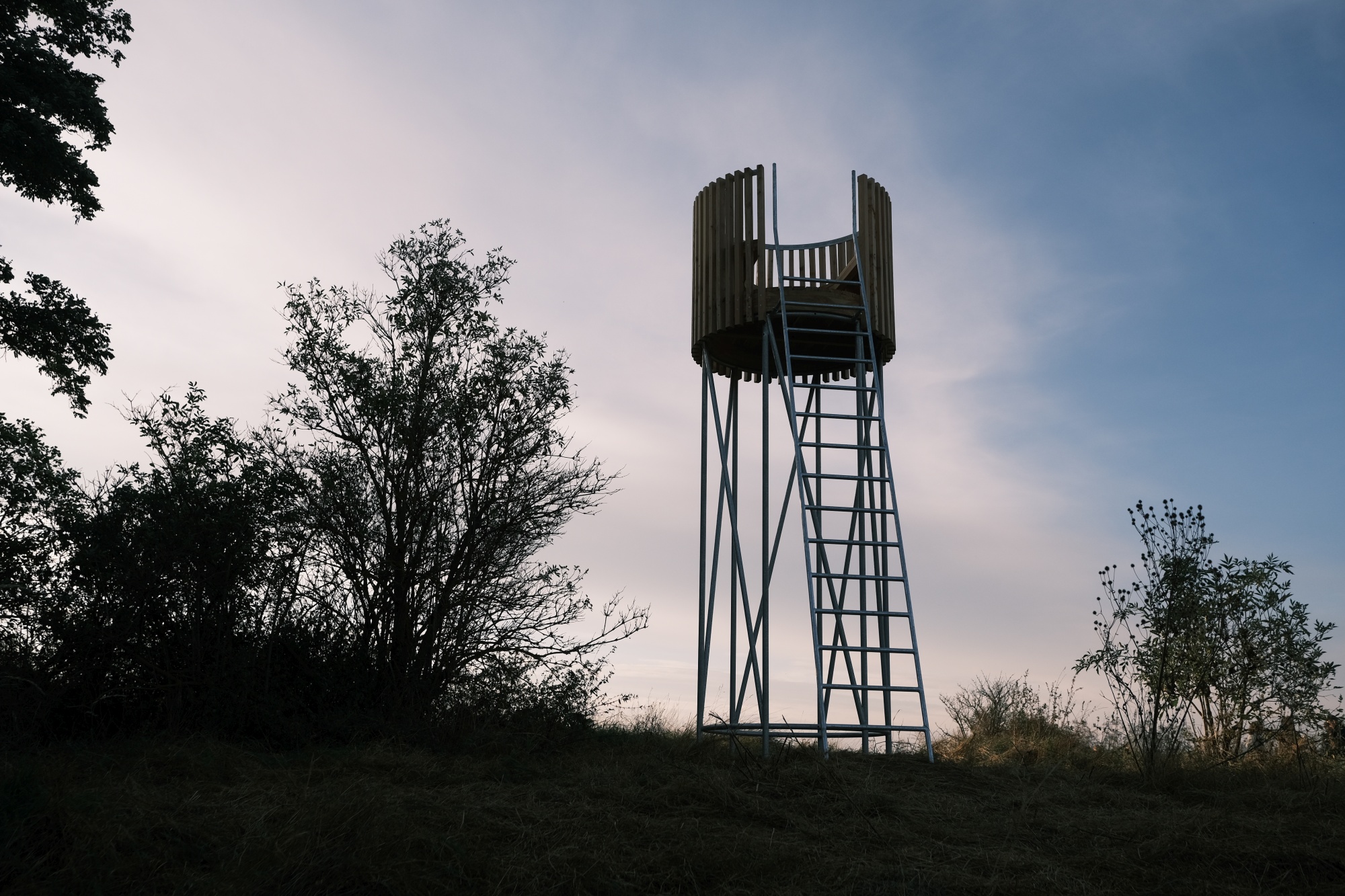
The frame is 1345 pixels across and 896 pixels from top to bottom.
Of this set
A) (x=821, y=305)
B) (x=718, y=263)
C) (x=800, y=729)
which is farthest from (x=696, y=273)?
(x=800, y=729)

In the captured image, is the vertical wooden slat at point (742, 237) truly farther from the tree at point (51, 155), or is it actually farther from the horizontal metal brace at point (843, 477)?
the tree at point (51, 155)

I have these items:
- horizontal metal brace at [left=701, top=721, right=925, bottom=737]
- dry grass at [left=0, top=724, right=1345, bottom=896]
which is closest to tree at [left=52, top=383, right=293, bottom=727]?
dry grass at [left=0, top=724, right=1345, bottom=896]

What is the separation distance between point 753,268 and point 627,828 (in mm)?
4750

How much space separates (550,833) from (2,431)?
20.8 feet

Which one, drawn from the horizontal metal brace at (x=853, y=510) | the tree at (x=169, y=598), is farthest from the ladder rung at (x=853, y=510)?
the tree at (x=169, y=598)

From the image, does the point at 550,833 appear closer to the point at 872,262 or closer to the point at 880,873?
the point at 880,873

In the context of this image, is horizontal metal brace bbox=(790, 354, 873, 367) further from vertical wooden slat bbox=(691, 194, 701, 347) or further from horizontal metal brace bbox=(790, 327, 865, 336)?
vertical wooden slat bbox=(691, 194, 701, 347)

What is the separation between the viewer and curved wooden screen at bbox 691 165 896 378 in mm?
7926

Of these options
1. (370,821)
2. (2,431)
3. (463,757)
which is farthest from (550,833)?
(2,431)

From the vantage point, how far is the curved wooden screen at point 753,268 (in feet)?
26.0

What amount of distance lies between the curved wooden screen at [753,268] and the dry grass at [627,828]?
3426 mm

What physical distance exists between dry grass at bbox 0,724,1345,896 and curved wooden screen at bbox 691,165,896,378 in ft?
11.2

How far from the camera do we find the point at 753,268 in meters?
7.96

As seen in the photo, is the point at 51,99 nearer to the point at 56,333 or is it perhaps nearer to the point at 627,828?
the point at 56,333
